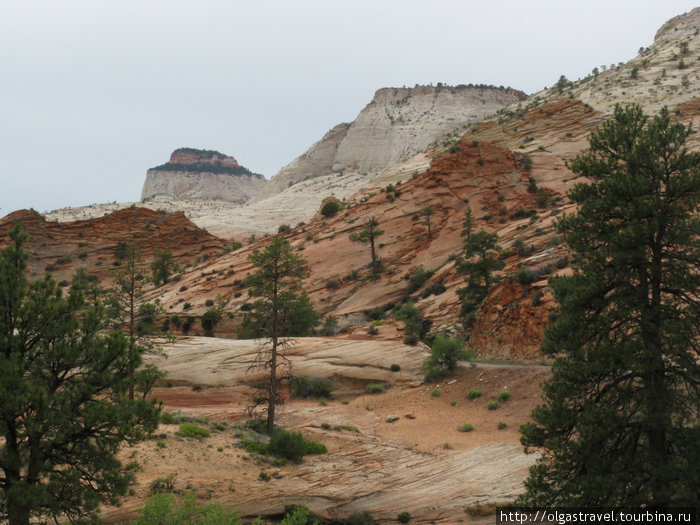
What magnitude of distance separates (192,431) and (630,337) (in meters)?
17.4

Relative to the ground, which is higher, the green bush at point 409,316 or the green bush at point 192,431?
the green bush at point 409,316

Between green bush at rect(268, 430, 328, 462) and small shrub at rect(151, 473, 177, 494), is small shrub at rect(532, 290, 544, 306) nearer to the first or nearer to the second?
green bush at rect(268, 430, 328, 462)

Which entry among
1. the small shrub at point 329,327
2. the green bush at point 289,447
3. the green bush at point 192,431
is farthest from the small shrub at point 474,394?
the small shrub at point 329,327

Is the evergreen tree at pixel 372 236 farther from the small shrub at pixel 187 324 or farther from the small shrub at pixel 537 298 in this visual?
the small shrub at pixel 537 298

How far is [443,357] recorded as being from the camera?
2992cm

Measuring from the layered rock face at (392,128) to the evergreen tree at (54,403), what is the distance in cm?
10808

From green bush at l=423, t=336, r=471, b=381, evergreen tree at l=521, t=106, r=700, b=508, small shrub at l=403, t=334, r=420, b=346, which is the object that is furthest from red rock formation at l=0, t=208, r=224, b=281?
evergreen tree at l=521, t=106, r=700, b=508

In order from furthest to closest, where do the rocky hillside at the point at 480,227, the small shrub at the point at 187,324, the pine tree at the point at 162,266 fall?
the pine tree at the point at 162,266 → the small shrub at the point at 187,324 → the rocky hillside at the point at 480,227

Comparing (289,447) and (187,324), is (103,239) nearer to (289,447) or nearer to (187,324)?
(187,324)

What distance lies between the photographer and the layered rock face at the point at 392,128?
12475cm

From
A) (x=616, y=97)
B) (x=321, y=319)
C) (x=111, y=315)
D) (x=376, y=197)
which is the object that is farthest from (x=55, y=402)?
(x=616, y=97)

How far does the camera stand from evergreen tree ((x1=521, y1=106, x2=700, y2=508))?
10336 millimetres

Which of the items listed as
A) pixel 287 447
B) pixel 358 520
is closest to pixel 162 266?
pixel 287 447

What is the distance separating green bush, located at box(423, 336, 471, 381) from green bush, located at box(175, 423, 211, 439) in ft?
45.5
